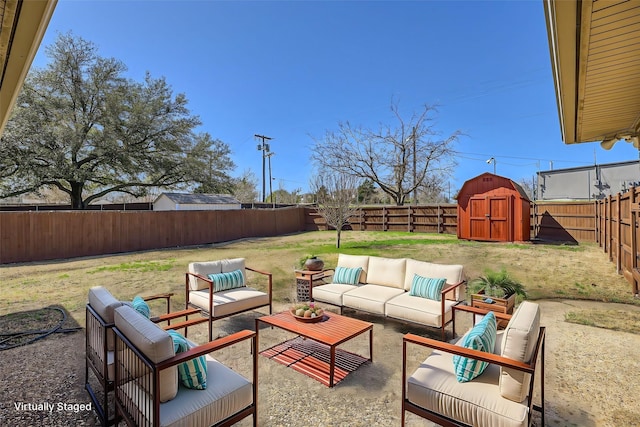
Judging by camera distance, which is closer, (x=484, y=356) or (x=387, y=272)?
(x=484, y=356)

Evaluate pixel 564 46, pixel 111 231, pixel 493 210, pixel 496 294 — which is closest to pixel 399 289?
pixel 496 294

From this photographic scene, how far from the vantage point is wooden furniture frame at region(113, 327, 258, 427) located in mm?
1683

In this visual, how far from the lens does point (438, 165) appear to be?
19.3 metres

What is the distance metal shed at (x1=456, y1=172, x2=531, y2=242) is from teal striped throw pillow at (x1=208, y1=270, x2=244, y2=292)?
10103 mm

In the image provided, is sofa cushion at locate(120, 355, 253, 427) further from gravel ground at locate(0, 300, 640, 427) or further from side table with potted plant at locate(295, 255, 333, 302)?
side table with potted plant at locate(295, 255, 333, 302)

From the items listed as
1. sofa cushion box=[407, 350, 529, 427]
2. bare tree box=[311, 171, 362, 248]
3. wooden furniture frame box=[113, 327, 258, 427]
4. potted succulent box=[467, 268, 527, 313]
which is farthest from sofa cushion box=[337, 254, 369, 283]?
bare tree box=[311, 171, 362, 248]

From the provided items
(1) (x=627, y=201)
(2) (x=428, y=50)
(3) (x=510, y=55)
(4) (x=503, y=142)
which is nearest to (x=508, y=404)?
(1) (x=627, y=201)

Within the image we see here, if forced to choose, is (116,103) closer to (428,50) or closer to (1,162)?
A: (1,162)

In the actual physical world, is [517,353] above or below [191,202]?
below

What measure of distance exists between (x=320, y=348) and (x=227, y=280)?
5.90 feet

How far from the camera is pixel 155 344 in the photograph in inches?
68.1

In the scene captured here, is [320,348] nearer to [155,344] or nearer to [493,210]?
[155,344]

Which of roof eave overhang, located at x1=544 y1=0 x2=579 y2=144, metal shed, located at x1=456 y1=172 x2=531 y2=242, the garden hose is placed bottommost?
the garden hose

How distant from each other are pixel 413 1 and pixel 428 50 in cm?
483
